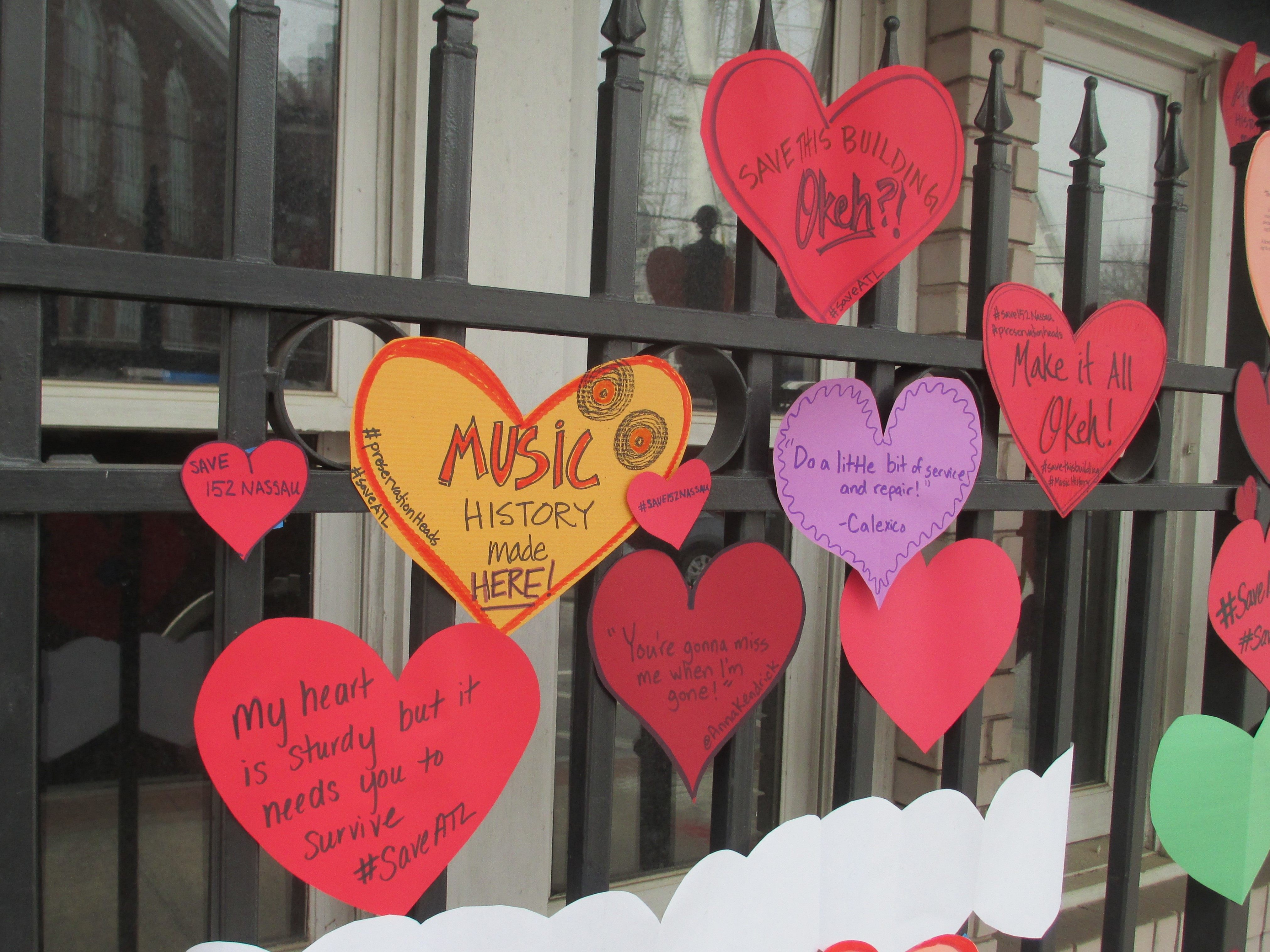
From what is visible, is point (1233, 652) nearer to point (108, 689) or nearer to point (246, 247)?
point (246, 247)

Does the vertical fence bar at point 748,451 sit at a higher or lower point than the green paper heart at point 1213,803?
higher

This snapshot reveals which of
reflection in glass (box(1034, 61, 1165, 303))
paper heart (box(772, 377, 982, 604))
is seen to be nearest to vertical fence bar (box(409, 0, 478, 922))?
paper heart (box(772, 377, 982, 604))

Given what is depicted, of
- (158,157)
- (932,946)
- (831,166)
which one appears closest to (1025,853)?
(932,946)

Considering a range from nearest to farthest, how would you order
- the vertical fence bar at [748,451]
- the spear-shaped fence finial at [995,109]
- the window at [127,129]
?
the vertical fence bar at [748,451] < the spear-shaped fence finial at [995,109] < the window at [127,129]

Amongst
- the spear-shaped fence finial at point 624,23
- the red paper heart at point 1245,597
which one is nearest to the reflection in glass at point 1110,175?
the red paper heart at point 1245,597

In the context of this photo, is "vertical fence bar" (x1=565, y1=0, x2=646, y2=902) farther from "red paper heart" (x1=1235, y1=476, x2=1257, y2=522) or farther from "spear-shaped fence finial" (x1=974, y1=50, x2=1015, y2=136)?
"red paper heart" (x1=1235, y1=476, x2=1257, y2=522)

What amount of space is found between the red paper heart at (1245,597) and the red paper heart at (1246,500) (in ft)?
0.04

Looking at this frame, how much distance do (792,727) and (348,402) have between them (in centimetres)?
120

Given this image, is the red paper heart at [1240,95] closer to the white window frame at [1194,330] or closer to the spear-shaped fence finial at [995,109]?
the white window frame at [1194,330]

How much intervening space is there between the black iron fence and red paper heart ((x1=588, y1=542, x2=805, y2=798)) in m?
0.03

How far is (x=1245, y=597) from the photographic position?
→ 1217 mm

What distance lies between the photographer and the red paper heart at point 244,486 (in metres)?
0.68

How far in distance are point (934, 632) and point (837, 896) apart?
31cm

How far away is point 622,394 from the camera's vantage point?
2.66 feet
